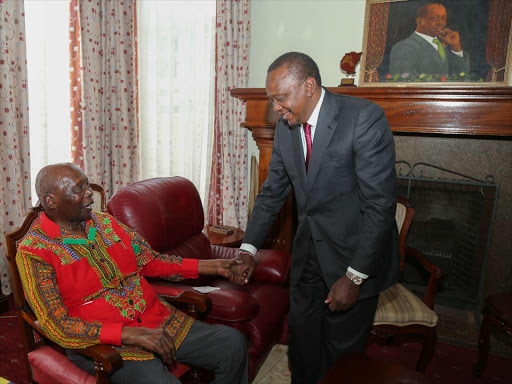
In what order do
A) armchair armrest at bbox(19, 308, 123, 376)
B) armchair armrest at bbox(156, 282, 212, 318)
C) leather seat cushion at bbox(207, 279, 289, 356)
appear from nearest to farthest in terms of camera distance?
1. armchair armrest at bbox(19, 308, 123, 376)
2. armchair armrest at bbox(156, 282, 212, 318)
3. leather seat cushion at bbox(207, 279, 289, 356)

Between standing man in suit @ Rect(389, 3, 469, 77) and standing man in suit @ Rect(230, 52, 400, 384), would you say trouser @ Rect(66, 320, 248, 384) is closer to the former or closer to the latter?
standing man in suit @ Rect(230, 52, 400, 384)

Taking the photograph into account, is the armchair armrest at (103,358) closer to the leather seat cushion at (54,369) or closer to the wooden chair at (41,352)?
the wooden chair at (41,352)

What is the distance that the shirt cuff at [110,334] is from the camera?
1403 millimetres

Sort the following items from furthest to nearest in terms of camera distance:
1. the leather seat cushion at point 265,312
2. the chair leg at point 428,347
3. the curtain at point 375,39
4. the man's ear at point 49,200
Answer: the curtain at point 375,39 < the chair leg at point 428,347 < the leather seat cushion at point 265,312 < the man's ear at point 49,200

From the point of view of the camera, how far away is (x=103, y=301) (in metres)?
1.56

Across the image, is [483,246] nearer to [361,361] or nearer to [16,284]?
[361,361]

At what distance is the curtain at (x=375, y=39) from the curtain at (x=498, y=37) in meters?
0.74

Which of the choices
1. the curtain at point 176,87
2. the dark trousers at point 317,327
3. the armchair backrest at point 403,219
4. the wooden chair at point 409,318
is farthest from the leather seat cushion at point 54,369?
the curtain at point 176,87

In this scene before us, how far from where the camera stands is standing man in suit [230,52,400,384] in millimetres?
1461

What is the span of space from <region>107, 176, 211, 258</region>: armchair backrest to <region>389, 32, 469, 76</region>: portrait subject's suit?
1926 millimetres

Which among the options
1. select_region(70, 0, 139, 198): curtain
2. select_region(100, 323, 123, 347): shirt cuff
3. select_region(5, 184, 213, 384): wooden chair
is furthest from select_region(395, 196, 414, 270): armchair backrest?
select_region(70, 0, 139, 198): curtain

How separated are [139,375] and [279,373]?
1.16 meters

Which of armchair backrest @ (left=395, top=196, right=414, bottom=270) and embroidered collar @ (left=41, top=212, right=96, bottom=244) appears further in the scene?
armchair backrest @ (left=395, top=196, right=414, bottom=270)

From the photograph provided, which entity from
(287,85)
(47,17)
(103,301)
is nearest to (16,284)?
(103,301)
